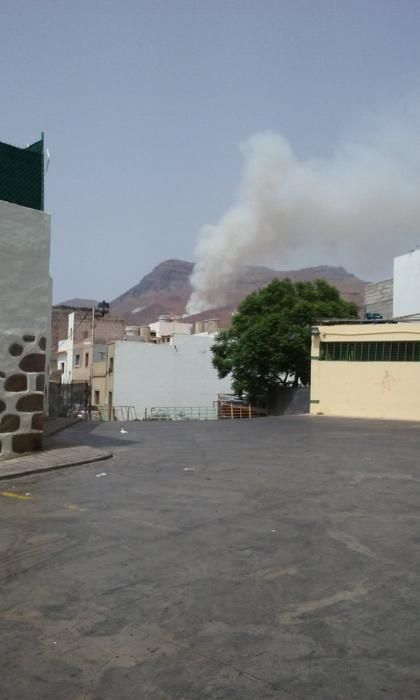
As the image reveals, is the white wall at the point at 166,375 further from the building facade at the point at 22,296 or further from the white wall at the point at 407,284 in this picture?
the building facade at the point at 22,296

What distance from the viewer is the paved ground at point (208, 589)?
302 cm

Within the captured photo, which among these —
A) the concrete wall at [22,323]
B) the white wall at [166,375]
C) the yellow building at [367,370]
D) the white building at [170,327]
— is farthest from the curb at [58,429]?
the white building at [170,327]

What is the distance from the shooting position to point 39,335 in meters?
10.2

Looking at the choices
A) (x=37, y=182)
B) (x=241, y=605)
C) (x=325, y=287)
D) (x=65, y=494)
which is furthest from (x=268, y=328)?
(x=241, y=605)

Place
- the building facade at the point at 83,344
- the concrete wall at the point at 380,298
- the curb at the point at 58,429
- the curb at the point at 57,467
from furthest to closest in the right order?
the building facade at the point at 83,344
the concrete wall at the point at 380,298
the curb at the point at 58,429
the curb at the point at 57,467

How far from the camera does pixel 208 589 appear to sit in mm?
4211

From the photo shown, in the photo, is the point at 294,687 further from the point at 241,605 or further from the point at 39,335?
the point at 39,335

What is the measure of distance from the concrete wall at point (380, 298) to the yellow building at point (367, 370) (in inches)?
573

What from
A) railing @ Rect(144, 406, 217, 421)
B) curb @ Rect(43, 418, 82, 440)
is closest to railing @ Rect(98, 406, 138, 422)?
railing @ Rect(144, 406, 217, 421)

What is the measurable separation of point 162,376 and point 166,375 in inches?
15.7

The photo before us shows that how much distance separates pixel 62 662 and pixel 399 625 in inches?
78.2

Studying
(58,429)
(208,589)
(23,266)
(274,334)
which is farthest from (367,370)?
(208,589)

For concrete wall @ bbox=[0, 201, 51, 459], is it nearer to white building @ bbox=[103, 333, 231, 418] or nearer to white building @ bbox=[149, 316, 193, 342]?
white building @ bbox=[103, 333, 231, 418]

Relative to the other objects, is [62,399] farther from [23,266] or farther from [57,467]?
[57,467]
